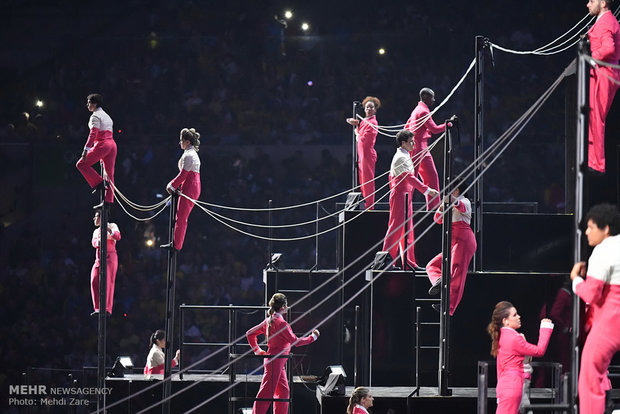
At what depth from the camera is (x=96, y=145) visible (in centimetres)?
1116

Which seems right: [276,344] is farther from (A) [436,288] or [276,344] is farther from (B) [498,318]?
(B) [498,318]

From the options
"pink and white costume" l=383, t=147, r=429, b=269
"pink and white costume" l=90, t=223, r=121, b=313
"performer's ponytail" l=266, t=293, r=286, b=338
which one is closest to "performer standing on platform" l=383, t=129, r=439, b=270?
"pink and white costume" l=383, t=147, r=429, b=269

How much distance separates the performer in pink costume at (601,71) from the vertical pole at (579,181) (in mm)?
2210

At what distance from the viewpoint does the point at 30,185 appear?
17.7 metres

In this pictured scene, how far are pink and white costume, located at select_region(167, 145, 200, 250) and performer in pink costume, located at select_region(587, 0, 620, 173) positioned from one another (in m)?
4.97

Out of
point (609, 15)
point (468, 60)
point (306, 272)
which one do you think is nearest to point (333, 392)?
point (306, 272)

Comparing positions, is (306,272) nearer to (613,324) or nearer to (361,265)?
(361,265)

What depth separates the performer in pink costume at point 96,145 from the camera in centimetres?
1102

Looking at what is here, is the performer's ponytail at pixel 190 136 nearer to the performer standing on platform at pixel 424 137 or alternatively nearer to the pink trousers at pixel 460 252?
the performer standing on platform at pixel 424 137

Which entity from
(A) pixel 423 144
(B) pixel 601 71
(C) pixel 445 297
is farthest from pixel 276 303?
(B) pixel 601 71

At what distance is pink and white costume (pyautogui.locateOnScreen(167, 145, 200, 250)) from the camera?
11086 millimetres

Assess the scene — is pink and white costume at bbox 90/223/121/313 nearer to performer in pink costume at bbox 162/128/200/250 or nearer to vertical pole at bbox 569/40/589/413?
performer in pink costume at bbox 162/128/200/250

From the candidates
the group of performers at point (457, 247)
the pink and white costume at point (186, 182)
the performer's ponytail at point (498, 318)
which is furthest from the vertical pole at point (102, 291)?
the performer's ponytail at point (498, 318)

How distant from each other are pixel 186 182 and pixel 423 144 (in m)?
3.00
